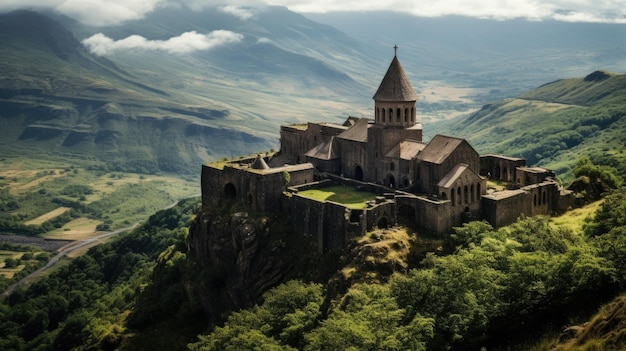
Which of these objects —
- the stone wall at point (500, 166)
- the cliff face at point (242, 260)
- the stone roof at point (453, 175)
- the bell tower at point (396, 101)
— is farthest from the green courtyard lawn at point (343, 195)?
the stone wall at point (500, 166)

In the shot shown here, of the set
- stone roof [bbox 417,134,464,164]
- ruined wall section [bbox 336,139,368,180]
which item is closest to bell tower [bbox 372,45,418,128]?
ruined wall section [bbox 336,139,368,180]

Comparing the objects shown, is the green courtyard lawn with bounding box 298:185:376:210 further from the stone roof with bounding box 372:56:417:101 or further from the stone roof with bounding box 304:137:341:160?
the stone roof with bounding box 372:56:417:101

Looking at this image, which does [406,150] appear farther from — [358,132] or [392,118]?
[358,132]

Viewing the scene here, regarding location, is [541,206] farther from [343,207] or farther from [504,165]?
[343,207]

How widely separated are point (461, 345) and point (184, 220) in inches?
4686

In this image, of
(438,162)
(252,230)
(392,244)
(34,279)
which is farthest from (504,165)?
(34,279)

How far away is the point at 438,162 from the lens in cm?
6538

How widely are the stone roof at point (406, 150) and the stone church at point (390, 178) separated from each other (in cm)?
12

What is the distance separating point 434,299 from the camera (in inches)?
1791

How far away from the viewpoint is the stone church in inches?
2452

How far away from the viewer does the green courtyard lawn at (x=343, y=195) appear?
2618 inches

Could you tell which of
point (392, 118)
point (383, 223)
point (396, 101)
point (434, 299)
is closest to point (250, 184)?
point (383, 223)

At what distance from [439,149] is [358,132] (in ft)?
43.7

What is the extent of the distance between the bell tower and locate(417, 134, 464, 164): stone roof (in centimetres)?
609
